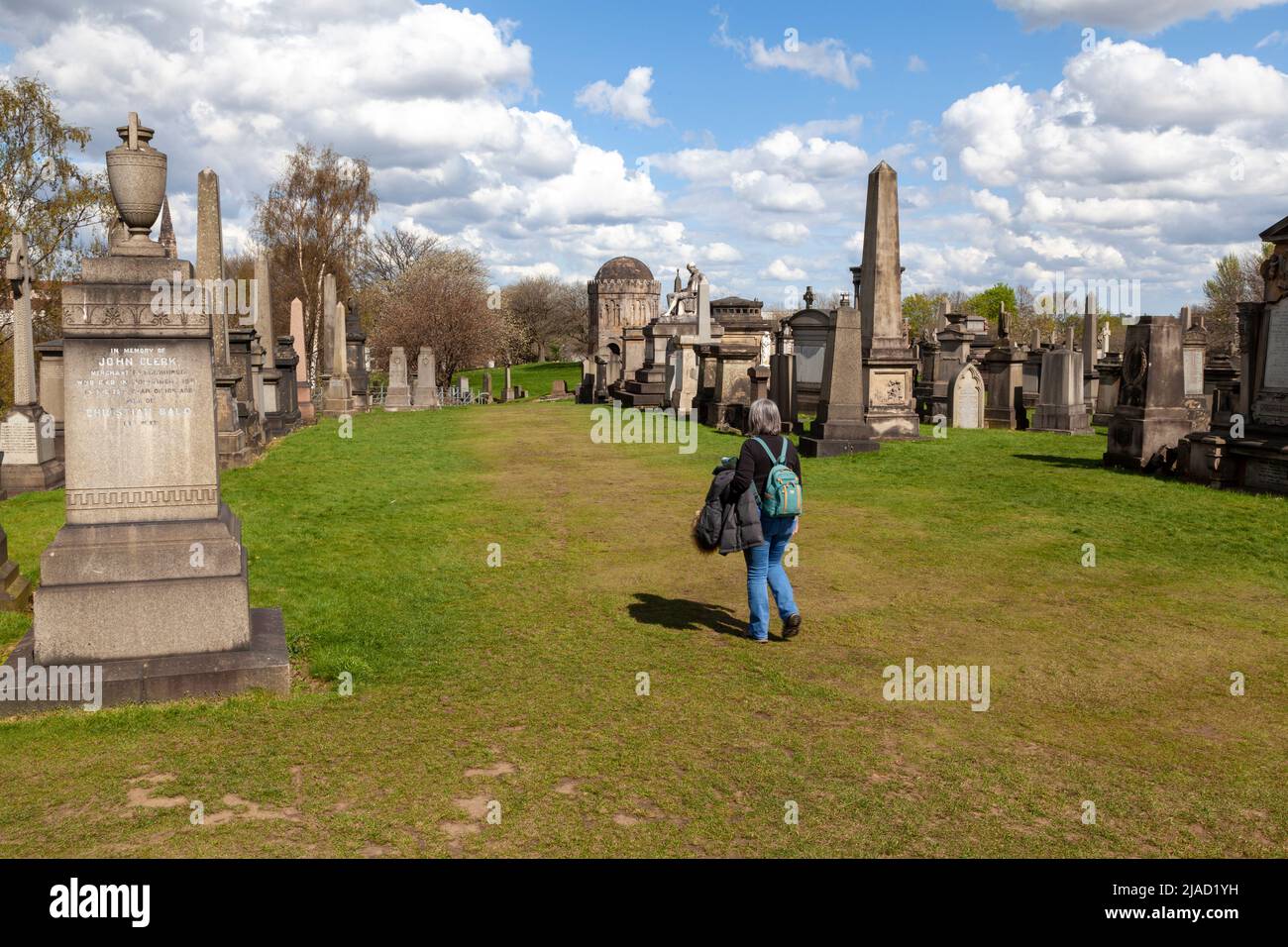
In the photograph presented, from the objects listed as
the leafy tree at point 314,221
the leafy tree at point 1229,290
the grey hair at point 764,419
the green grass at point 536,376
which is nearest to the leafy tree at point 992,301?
the leafy tree at point 1229,290

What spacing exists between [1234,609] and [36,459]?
50.5 ft

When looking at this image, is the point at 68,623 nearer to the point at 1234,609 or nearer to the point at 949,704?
the point at 949,704

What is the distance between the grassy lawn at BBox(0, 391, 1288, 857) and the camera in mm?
3986

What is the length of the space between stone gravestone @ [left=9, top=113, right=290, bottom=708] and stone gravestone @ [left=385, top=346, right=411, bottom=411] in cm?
2754

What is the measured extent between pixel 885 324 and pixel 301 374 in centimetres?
1801

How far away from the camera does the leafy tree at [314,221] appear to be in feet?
163

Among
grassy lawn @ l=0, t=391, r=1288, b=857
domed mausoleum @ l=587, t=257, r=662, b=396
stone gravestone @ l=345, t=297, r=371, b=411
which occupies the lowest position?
grassy lawn @ l=0, t=391, r=1288, b=857

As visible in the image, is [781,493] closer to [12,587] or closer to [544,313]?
[12,587]

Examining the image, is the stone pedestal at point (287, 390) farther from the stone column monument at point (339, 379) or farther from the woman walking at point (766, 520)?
the woman walking at point (766, 520)

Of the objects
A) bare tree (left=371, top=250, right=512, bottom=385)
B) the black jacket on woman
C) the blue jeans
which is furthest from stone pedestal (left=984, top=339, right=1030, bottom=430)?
bare tree (left=371, top=250, right=512, bottom=385)

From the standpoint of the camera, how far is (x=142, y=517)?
5738 mm

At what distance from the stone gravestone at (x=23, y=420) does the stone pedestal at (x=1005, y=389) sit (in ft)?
65.1

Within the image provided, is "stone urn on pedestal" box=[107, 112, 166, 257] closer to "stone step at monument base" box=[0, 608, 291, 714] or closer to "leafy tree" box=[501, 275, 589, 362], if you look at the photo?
"stone step at monument base" box=[0, 608, 291, 714]
